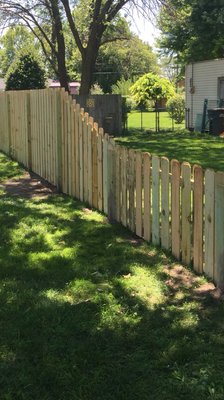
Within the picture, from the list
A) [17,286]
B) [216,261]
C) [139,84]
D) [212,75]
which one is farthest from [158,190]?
[139,84]

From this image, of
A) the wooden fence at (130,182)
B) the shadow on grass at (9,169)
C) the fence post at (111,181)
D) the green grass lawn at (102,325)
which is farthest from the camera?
the shadow on grass at (9,169)

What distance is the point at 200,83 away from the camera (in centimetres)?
2402

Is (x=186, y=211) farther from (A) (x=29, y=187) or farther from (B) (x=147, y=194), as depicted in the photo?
(A) (x=29, y=187)

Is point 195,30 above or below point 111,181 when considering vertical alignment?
above

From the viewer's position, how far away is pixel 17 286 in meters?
4.38

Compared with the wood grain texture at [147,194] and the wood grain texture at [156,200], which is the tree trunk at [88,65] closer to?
the wood grain texture at [147,194]

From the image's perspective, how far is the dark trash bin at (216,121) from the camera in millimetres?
19267

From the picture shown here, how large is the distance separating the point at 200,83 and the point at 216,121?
5.09 meters

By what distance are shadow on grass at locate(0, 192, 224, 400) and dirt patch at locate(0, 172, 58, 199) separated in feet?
9.35

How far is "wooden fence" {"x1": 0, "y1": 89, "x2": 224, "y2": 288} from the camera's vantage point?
14.5 ft

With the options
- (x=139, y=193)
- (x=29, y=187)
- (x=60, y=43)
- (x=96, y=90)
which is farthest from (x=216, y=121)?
(x=96, y=90)

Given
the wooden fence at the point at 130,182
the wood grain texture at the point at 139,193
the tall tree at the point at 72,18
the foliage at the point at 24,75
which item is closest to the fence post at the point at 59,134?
the wooden fence at the point at 130,182

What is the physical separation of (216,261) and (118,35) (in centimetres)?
2043

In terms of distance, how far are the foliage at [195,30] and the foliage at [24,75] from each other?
226 inches
